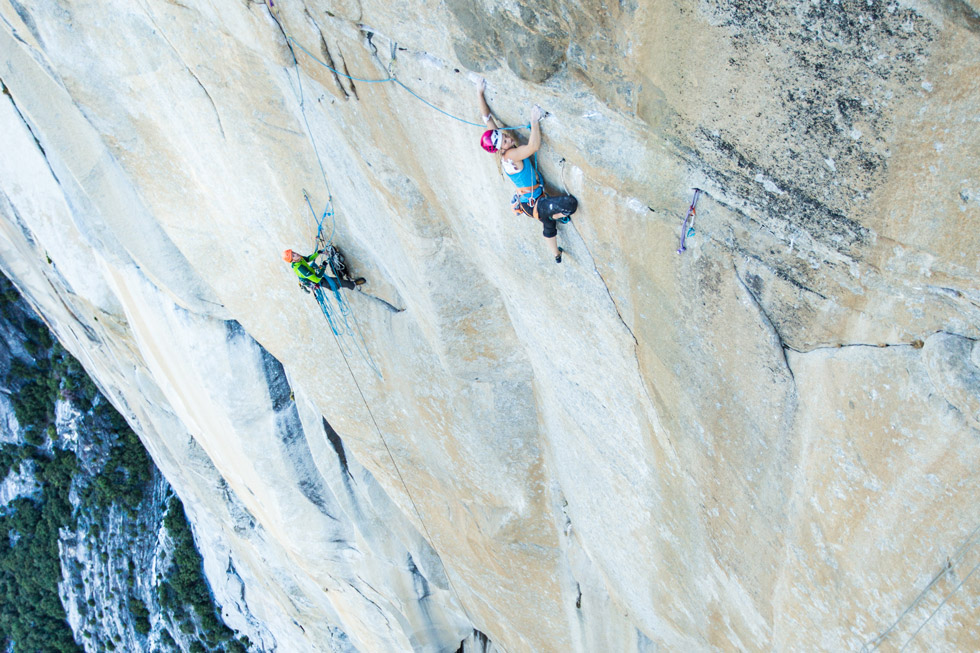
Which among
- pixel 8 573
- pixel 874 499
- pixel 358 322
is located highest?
pixel 8 573

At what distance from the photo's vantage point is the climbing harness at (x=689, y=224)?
328 cm

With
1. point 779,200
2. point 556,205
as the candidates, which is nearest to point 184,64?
point 556,205

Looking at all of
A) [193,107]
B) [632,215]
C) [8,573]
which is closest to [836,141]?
[632,215]

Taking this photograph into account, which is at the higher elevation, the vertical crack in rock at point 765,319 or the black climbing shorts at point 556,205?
the black climbing shorts at point 556,205

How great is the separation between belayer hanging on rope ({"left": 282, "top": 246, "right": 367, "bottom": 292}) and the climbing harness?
346 cm

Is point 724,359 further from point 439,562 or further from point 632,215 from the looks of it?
point 439,562

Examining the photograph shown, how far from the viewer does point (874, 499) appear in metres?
3.41

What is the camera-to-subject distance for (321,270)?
19.7 ft

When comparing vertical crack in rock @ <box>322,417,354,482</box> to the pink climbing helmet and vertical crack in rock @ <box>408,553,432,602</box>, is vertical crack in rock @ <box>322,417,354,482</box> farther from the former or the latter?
the pink climbing helmet

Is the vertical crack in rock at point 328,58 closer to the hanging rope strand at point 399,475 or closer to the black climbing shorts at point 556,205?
the black climbing shorts at point 556,205

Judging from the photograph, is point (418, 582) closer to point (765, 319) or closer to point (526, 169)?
point (526, 169)

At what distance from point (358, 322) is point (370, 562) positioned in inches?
174

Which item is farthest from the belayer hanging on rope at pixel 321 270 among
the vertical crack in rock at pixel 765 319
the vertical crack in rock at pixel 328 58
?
the vertical crack in rock at pixel 765 319

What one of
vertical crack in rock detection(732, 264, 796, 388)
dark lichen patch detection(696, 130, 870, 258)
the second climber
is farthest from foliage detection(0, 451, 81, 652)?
dark lichen patch detection(696, 130, 870, 258)
